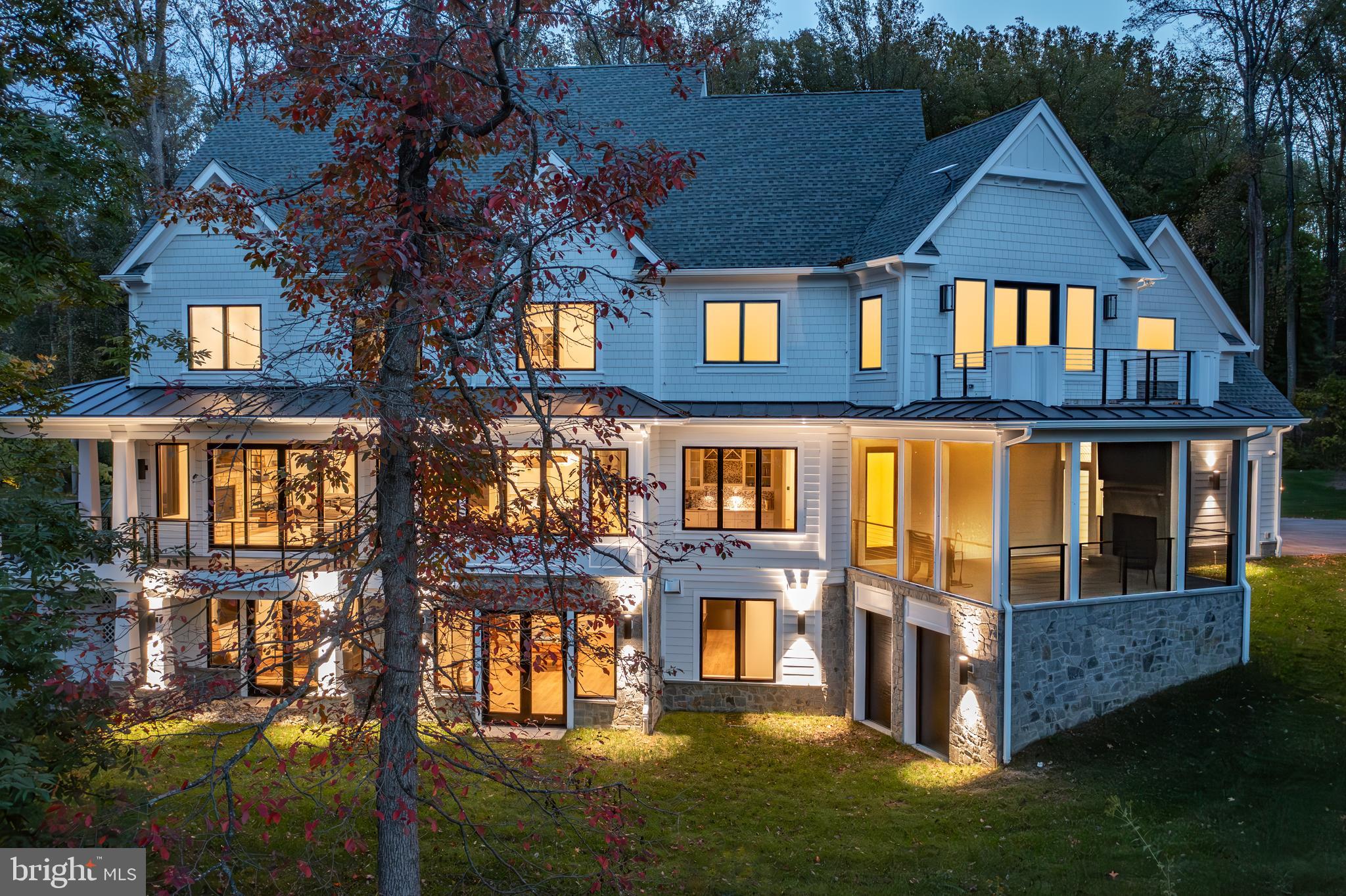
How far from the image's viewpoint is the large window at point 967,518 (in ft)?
48.6

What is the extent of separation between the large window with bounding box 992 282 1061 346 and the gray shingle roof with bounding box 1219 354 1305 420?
7.59 meters

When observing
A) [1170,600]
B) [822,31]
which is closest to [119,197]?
[1170,600]

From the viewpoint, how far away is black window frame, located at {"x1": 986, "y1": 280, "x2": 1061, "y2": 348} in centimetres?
1686

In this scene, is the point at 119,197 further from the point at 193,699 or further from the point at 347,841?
the point at 347,841

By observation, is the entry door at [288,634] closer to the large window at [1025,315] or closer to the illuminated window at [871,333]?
the illuminated window at [871,333]

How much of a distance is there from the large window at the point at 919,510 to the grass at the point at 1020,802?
10.4 ft

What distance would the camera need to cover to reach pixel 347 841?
6562 millimetres

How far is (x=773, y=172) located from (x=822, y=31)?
17.4m

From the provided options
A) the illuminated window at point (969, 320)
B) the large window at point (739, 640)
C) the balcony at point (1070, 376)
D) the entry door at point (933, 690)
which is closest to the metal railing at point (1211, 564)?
the balcony at point (1070, 376)

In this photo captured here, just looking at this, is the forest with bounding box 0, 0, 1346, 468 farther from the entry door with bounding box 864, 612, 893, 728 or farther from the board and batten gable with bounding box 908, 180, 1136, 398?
the entry door with bounding box 864, 612, 893, 728

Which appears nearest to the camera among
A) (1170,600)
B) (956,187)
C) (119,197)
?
(119,197)

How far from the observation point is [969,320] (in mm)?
16766

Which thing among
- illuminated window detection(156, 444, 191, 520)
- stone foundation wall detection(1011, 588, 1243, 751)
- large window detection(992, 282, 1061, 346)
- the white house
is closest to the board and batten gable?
the white house

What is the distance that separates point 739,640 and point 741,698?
3.60 feet
